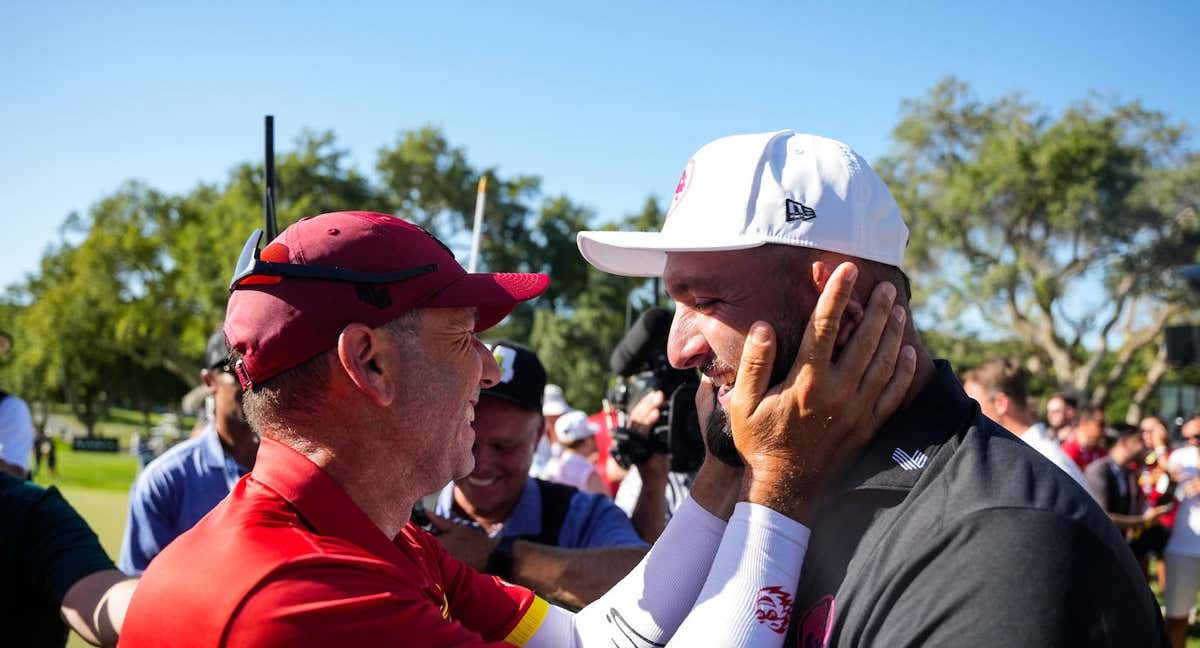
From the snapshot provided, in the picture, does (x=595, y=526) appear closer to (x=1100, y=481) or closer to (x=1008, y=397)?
(x=1008, y=397)

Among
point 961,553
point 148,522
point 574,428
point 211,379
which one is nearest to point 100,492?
point 574,428

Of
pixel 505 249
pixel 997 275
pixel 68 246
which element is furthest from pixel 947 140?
pixel 68 246

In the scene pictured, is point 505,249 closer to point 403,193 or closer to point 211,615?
point 403,193

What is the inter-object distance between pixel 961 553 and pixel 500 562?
6.02ft

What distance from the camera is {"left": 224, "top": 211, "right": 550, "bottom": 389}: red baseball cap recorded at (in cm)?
174

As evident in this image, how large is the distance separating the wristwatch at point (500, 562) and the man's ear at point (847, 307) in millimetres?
1611

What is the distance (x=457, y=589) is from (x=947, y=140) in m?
41.1

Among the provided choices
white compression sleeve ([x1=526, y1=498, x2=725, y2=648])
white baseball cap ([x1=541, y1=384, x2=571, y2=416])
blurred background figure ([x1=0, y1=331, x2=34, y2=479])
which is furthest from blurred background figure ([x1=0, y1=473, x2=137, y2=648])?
white baseball cap ([x1=541, y1=384, x2=571, y2=416])

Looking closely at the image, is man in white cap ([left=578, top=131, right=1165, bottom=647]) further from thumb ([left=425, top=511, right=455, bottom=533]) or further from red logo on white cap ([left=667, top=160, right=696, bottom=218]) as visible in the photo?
thumb ([left=425, top=511, right=455, bottom=533])

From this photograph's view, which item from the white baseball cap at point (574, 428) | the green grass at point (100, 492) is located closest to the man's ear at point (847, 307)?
the green grass at point (100, 492)

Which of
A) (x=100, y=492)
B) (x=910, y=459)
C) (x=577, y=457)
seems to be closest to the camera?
(x=910, y=459)

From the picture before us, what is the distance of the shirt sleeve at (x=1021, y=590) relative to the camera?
1.35 meters

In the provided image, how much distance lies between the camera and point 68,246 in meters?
66.1

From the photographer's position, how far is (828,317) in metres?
1.69
